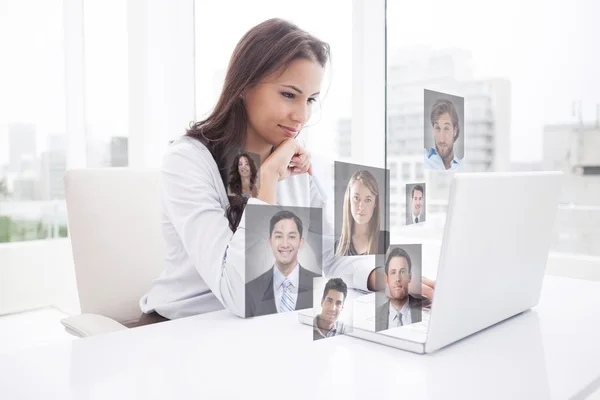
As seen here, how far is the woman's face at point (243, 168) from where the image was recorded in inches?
21.1

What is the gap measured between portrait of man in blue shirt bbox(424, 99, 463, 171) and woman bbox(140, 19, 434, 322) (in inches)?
9.0

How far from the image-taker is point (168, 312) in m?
1.08

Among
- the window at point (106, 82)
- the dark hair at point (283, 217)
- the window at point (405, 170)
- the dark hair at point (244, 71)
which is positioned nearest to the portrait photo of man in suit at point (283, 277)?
the dark hair at point (283, 217)

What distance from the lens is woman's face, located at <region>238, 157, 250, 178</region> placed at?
1.76ft

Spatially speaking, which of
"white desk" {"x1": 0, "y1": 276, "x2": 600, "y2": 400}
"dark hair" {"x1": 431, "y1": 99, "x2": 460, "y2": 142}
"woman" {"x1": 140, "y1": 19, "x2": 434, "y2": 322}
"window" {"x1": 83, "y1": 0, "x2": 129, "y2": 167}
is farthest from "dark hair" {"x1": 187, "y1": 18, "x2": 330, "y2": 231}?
"window" {"x1": 83, "y1": 0, "x2": 129, "y2": 167}

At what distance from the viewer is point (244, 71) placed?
104 centimetres

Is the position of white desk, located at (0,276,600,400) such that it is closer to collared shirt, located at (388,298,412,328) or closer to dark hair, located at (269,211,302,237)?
collared shirt, located at (388,298,412,328)

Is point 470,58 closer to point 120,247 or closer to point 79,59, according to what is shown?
point 120,247

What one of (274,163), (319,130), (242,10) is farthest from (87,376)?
(242,10)

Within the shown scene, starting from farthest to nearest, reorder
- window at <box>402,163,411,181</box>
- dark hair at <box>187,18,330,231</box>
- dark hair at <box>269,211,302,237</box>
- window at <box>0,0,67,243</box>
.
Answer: window at <box>0,0,67,243</box>
window at <box>402,163,411,181</box>
dark hair at <box>187,18,330,231</box>
dark hair at <box>269,211,302,237</box>

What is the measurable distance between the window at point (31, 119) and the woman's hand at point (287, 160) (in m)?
2.02

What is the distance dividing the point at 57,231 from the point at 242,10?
1.45 m

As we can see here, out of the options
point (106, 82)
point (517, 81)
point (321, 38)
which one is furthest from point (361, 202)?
point (106, 82)

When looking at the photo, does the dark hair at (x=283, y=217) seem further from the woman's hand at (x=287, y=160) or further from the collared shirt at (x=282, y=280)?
the woman's hand at (x=287, y=160)
